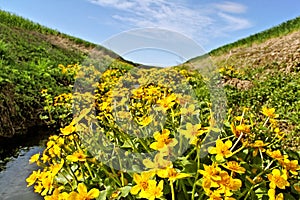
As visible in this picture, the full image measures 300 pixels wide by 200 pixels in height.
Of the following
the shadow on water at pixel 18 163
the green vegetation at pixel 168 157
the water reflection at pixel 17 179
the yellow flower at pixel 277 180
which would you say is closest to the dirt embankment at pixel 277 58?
the shadow on water at pixel 18 163

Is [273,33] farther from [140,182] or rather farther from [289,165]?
[140,182]

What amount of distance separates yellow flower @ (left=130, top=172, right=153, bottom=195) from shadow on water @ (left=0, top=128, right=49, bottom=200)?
6.38ft

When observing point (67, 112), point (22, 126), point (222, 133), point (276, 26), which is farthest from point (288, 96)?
point (276, 26)

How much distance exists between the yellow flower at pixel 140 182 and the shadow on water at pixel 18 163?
1.95 m

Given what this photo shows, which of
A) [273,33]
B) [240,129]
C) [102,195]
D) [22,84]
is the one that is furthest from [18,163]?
[273,33]

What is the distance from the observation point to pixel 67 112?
4680 mm

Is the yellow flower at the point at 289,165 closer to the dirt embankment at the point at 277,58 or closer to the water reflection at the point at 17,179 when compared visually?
the water reflection at the point at 17,179

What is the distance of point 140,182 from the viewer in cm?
119

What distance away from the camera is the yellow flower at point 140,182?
117 cm

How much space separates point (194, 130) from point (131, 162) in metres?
0.28

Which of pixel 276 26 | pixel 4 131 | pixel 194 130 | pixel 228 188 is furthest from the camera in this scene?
pixel 276 26

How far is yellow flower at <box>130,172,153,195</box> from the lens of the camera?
1.17 metres

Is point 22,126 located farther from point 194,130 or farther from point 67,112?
point 194,130

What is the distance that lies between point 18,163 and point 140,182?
2847 mm
